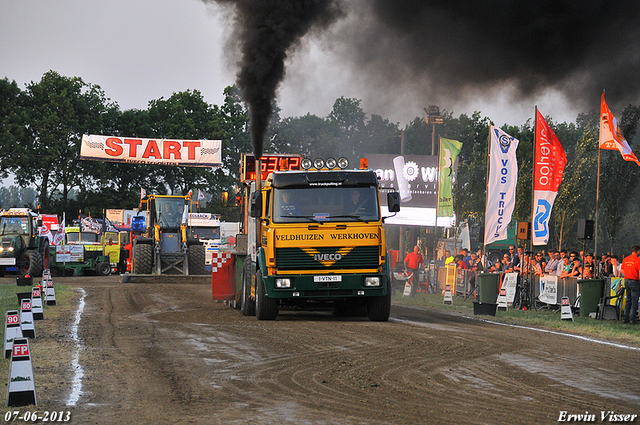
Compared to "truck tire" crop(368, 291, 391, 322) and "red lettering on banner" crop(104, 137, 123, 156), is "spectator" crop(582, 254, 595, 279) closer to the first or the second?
"truck tire" crop(368, 291, 391, 322)

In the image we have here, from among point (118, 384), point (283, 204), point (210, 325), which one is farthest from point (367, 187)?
point (118, 384)

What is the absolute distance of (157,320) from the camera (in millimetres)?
16234

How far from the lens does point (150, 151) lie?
153ft

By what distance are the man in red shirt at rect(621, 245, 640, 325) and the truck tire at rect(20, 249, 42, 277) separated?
24.6 metres

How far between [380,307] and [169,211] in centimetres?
1858

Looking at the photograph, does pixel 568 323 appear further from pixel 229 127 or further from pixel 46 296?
pixel 229 127

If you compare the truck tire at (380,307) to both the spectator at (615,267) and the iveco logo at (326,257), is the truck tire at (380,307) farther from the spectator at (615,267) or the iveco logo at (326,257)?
the spectator at (615,267)

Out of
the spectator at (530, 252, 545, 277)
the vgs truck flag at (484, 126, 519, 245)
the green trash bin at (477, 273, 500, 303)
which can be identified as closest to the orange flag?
the spectator at (530, 252, 545, 277)

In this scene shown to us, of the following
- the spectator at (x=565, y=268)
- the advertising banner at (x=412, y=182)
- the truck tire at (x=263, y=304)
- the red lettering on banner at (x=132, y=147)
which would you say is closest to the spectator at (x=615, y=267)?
the spectator at (x=565, y=268)

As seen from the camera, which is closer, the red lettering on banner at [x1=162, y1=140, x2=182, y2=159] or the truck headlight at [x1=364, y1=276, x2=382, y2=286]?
A: the truck headlight at [x1=364, y1=276, x2=382, y2=286]

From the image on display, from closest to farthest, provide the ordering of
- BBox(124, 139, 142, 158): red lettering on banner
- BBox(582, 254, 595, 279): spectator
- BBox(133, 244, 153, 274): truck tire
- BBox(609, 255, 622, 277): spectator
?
BBox(582, 254, 595, 279): spectator, BBox(609, 255, 622, 277): spectator, BBox(133, 244, 153, 274): truck tire, BBox(124, 139, 142, 158): red lettering on banner

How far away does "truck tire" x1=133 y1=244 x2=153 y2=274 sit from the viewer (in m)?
31.7

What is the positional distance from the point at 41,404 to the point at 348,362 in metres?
4.11

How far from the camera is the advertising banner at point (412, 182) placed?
46.5 metres
